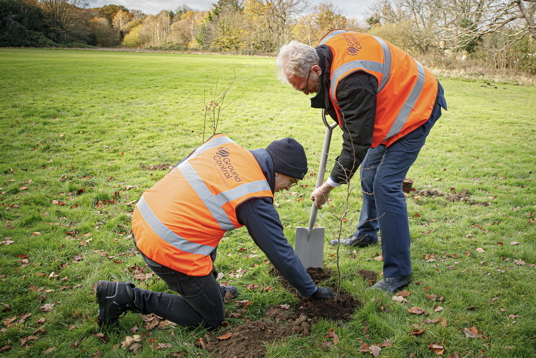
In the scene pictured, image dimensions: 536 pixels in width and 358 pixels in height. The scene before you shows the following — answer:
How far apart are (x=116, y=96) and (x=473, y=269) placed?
1339cm

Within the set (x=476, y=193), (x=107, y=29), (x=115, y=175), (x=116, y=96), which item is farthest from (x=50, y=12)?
(x=476, y=193)

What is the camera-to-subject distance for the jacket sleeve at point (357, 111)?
7.72ft

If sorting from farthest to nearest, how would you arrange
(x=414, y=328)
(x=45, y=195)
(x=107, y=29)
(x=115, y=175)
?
(x=107, y=29)
(x=115, y=175)
(x=45, y=195)
(x=414, y=328)

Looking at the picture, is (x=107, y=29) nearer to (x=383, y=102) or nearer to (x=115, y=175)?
(x=115, y=175)

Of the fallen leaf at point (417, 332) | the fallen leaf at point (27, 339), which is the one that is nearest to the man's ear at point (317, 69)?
the fallen leaf at point (417, 332)

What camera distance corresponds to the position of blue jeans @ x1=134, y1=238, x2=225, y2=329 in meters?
2.32

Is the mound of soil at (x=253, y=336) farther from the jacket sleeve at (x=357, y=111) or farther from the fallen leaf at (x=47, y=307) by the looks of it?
the fallen leaf at (x=47, y=307)

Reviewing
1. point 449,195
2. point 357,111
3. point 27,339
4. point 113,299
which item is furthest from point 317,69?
point 449,195

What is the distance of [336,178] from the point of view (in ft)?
8.78

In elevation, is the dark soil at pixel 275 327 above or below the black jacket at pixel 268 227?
below

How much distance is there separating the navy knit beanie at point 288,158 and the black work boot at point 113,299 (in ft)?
4.90

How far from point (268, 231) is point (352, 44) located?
157 cm

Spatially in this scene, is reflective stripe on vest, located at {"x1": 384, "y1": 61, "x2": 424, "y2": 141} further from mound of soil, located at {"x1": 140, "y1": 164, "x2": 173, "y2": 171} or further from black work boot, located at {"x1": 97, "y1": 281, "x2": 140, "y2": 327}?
mound of soil, located at {"x1": 140, "y1": 164, "x2": 173, "y2": 171}

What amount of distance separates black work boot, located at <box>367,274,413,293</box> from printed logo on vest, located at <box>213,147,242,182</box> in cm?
178
